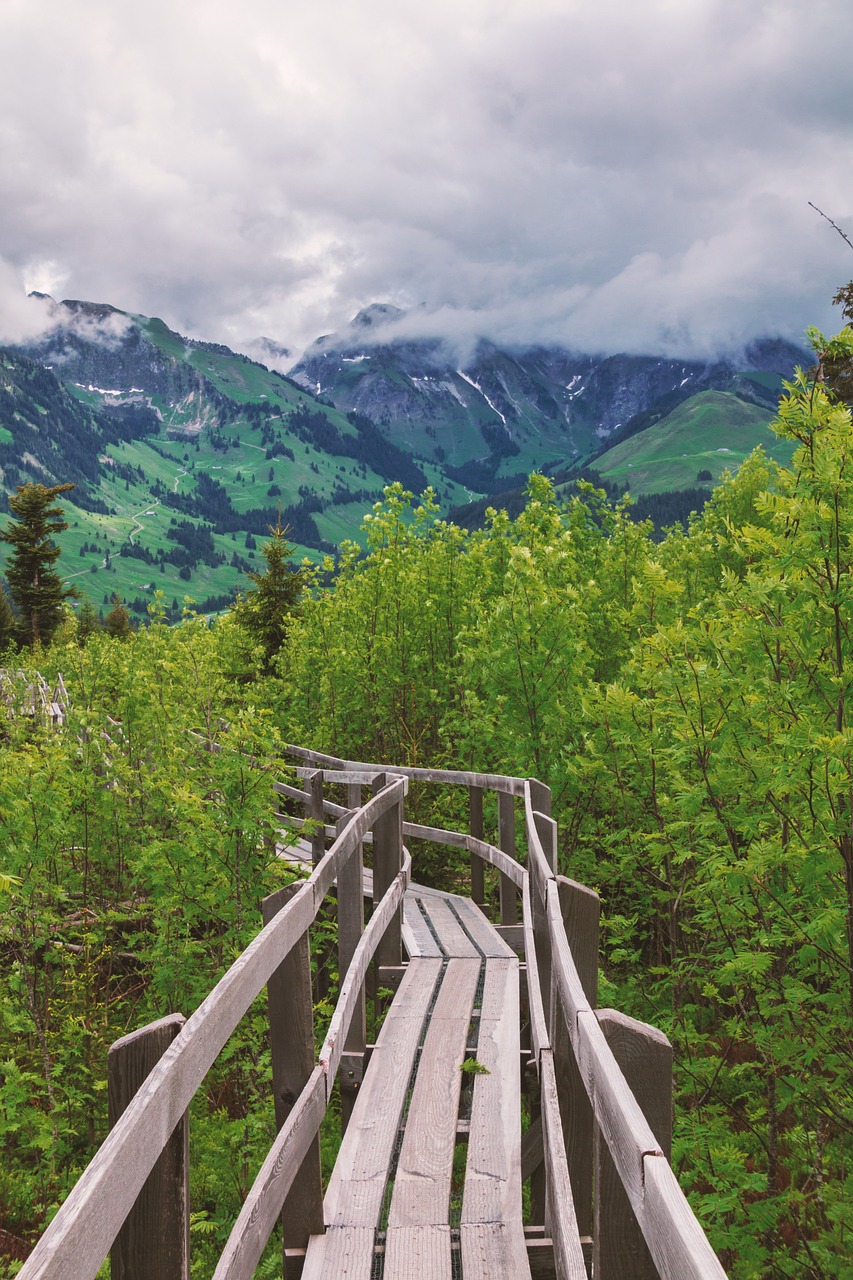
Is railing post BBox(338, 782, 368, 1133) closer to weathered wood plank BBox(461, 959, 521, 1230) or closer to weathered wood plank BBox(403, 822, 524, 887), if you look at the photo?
weathered wood plank BBox(461, 959, 521, 1230)

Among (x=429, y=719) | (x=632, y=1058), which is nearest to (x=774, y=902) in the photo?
(x=632, y=1058)

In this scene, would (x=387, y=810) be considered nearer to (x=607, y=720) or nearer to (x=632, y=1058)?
(x=607, y=720)

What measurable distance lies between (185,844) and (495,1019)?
291 centimetres

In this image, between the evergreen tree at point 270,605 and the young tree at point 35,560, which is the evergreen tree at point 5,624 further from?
the evergreen tree at point 270,605

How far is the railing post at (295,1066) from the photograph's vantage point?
3.26 meters

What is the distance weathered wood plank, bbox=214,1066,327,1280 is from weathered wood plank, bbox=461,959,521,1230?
0.72 meters

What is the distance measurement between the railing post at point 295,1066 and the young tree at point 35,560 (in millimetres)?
53266

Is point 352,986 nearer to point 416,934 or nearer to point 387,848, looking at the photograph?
point 387,848

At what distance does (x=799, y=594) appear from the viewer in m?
4.86

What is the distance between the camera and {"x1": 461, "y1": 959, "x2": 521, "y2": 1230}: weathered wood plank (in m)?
3.66

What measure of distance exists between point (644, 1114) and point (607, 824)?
8069 mm

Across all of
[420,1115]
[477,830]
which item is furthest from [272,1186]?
[477,830]

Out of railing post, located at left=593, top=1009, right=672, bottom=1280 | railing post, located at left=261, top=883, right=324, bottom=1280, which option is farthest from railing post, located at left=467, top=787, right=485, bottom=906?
railing post, located at left=593, top=1009, right=672, bottom=1280

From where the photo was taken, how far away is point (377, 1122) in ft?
14.3
